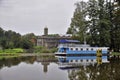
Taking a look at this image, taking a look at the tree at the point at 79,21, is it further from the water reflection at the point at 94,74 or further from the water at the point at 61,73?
the water reflection at the point at 94,74

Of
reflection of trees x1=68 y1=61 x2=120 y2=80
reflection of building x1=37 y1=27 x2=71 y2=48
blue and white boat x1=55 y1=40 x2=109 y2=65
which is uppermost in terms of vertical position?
reflection of building x1=37 y1=27 x2=71 y2=48

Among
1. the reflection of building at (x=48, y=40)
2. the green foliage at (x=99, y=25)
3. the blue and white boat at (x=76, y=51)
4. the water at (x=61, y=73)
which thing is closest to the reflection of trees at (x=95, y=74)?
the water at (x=61, y=73)

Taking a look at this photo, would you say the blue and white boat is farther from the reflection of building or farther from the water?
the reflection of building

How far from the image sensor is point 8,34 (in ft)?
321

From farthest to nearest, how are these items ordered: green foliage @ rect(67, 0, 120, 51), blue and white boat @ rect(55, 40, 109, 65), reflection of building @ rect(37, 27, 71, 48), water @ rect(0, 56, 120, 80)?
reflection of building @ rect(37, 27, 71, 48), green foliage @ rect(67, 0, 120, 51), blue and white boat @ rect(55, 40, 109, 65), water @ rect(0, 56, 120, 80)

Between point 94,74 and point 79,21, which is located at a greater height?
point 79,21

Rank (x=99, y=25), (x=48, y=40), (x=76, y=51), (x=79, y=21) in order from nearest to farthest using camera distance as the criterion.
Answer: (x=76, y=51)
(x=99, y=25)
(x=79, y=21)
(x=48, y=40)

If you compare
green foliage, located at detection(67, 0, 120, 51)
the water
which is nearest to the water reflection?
the water

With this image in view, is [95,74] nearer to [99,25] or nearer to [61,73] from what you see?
[61,73]

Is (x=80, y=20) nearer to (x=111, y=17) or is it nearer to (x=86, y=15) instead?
(x=86, y=15)

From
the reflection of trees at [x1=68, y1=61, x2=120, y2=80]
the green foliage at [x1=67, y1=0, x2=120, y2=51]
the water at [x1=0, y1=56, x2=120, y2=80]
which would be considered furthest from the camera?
the green foliage at [x1=67, y1=0, x2=120, y2=51]

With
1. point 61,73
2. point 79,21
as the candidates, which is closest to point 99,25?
point 79,21

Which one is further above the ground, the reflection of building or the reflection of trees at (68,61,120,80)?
the reflection of building

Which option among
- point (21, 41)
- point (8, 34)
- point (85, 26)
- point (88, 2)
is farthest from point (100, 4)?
point (8, 34)
